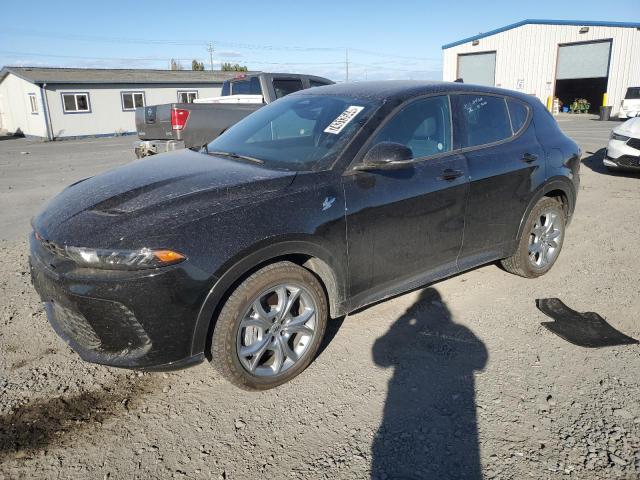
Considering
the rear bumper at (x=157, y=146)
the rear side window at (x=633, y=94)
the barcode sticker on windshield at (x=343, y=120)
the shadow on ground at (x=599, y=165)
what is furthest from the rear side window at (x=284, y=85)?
the rear side window at (x=633, y=94)

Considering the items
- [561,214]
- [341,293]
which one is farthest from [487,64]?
[341,293]

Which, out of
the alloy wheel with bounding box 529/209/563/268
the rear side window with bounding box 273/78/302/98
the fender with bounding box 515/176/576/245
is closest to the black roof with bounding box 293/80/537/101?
the fender with bounding box 515/176/576/245

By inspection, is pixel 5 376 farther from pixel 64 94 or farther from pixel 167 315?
pixel 64 94

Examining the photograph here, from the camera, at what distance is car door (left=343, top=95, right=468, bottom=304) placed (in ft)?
10.6

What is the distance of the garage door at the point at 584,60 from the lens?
3067 cm

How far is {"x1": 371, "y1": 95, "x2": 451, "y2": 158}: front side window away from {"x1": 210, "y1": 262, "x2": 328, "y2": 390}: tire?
1.21 m

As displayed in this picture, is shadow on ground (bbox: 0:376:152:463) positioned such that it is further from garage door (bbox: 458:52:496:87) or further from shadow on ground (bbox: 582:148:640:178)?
garage door (bbox: 458:52:496:87)

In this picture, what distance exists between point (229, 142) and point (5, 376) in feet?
7.54

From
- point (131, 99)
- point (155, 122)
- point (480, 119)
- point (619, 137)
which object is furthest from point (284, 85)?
point (131, 99)

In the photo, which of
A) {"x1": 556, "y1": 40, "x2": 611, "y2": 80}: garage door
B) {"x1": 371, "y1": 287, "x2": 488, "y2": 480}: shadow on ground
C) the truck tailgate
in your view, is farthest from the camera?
{"x1": 556, "y1": 40, "x2": 611, "y2": 80}: garage door

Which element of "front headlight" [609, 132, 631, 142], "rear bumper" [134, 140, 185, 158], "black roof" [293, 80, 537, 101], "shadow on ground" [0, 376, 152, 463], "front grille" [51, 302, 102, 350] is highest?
"black roof" [293, 80, 537, 101]

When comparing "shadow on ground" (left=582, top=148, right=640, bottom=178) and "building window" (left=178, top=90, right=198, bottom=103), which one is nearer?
"shadow on ground" (left=582, top=148, right=640, bottom=178)

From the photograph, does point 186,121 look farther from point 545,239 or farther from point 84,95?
point 84,95

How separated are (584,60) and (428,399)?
35014 millimetres
